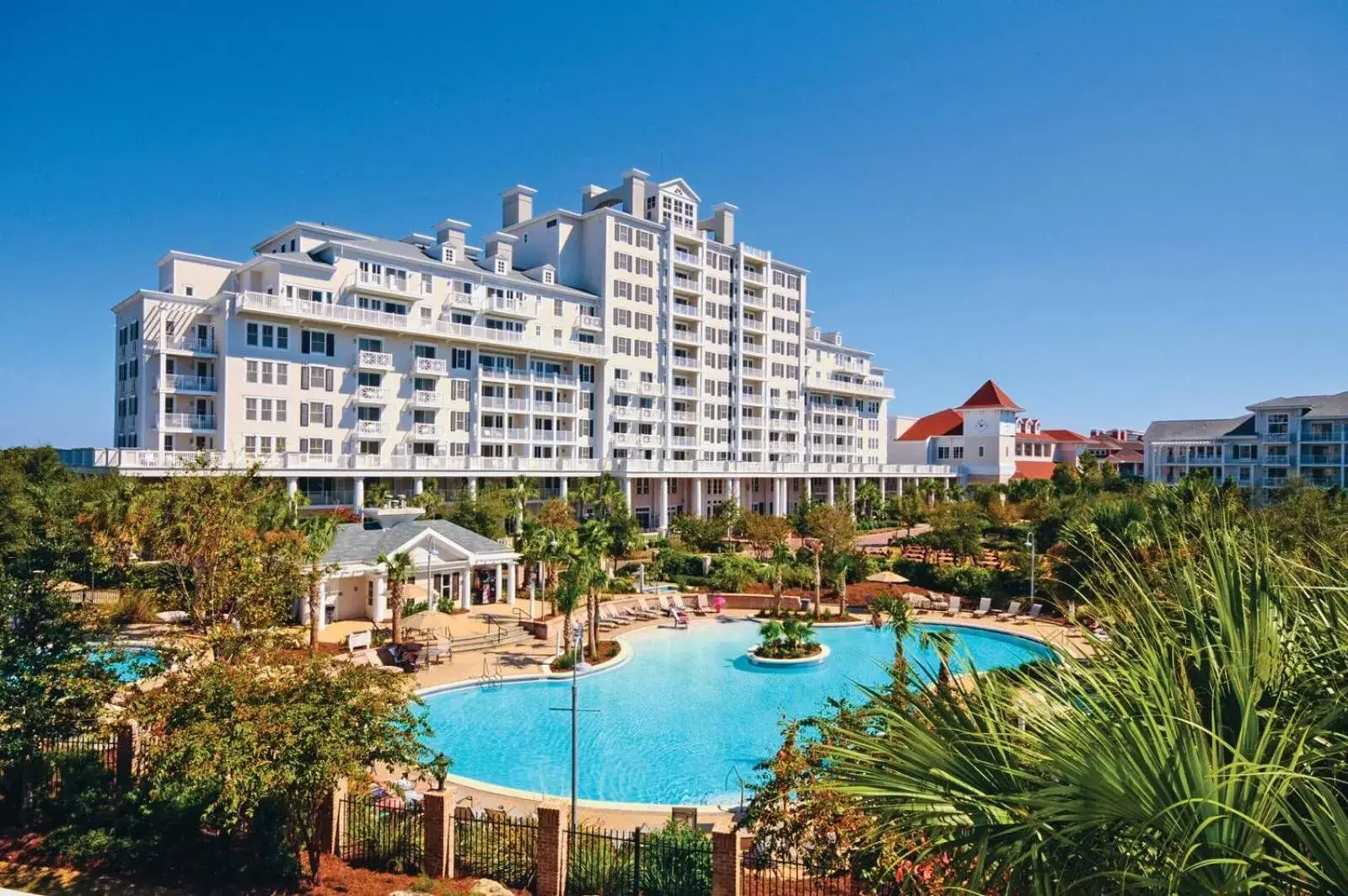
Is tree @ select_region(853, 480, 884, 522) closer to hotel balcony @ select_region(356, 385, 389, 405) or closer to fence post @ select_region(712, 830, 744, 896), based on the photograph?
hotel balcony @ select_region(356, 385, 389, 405)

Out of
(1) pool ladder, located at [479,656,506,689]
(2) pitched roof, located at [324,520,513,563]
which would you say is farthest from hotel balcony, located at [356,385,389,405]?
(1) pool ladder, located at [479,656,506,689]

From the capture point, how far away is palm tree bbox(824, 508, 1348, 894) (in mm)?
3826

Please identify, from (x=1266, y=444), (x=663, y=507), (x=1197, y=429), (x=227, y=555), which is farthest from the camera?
(x=1197, y=429)

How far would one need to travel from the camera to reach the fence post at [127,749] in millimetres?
14836

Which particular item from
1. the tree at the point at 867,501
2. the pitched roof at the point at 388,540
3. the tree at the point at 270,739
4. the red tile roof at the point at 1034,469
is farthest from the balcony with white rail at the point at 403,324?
the red tile roof at the point at 1034,469

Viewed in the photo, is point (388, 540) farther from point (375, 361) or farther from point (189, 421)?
point (375, 361)

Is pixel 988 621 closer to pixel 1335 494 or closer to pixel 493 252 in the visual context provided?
pixel 1335 494

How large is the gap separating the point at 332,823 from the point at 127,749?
14.8 ft

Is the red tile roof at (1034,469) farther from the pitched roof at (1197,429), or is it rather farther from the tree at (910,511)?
the tree at (910,511)

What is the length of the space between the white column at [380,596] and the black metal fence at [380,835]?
17.9 metres

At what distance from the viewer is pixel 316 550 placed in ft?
85.8

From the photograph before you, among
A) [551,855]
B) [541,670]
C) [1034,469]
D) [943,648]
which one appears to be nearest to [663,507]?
[541,670]

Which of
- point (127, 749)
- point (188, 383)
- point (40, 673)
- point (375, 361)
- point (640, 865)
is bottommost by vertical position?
point (640, 865)

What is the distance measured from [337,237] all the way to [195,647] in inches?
1705
